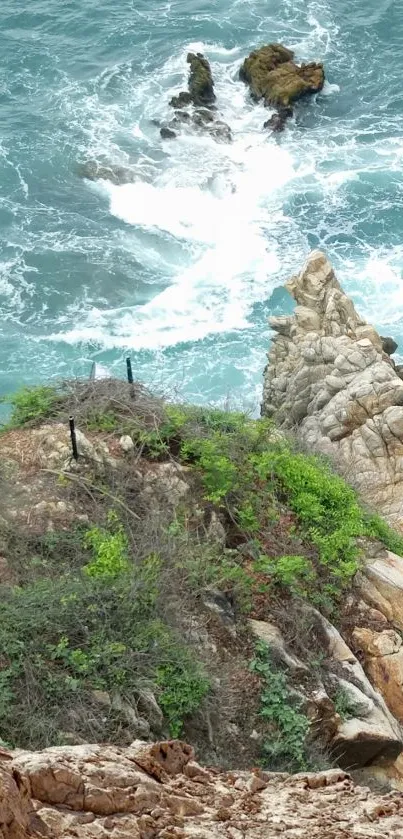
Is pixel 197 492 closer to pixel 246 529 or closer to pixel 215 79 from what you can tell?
pixel 246 529

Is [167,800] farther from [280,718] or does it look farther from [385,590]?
[385,590]

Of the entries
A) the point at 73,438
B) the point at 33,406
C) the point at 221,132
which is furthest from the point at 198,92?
the point at 73,438

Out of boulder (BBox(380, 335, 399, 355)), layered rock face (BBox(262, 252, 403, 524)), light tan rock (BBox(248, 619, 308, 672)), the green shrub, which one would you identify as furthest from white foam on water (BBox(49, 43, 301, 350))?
light tan rock (BBox(248, 619, 308, 672))

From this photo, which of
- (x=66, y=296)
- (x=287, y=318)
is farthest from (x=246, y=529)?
(x=66, y=296)

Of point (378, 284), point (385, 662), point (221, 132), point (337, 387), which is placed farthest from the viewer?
point (221, 132)

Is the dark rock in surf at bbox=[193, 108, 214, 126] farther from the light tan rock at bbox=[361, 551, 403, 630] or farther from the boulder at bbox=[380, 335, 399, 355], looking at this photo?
the light tan rock at bbox=[361, 551, 403, 630]

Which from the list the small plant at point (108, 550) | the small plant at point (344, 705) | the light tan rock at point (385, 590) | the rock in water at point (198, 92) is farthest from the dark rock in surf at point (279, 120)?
the small plant at point (344, 705)
